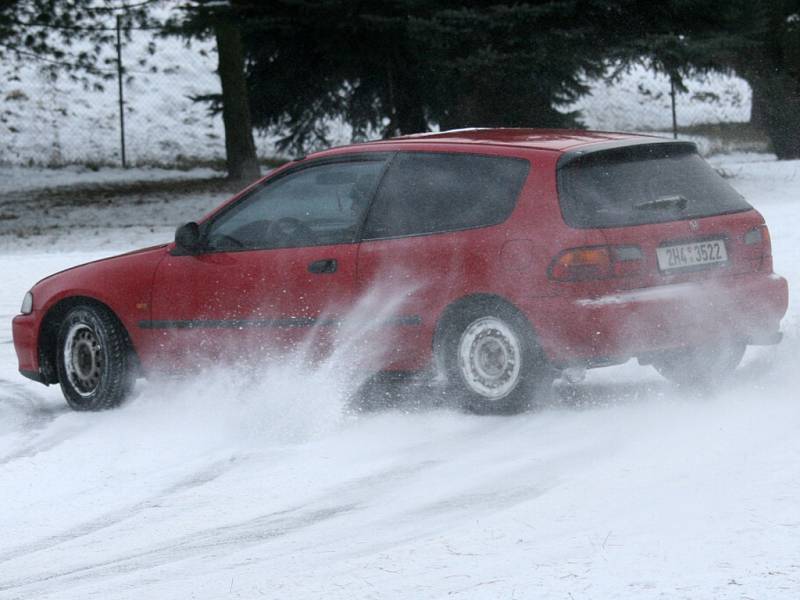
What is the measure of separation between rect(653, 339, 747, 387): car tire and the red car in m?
0.02

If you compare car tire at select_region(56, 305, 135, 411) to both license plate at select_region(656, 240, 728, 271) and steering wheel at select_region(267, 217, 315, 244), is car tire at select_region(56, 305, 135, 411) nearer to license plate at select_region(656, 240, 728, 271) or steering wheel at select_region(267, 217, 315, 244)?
steering wheel at select_region(267, 217, 315, 244)

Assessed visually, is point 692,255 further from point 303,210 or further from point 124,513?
point 124,513

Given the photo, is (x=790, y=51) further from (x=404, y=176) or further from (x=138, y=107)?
(x=404, y=176)

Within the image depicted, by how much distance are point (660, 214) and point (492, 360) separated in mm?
1114

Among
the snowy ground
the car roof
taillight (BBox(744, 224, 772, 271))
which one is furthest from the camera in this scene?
taillight (BBox(744, 224, 772, 271))

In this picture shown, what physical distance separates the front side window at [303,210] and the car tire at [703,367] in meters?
1.82

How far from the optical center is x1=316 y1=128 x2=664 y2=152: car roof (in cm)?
769

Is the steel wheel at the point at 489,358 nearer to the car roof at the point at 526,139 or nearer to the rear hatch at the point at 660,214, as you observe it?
the rear hatch at the point at 660,214

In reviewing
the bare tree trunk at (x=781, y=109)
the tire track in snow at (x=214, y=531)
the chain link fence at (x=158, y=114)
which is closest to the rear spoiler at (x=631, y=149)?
the tire track in snow at (x=214, y=531)

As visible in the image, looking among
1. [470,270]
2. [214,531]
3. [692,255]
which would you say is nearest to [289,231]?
[470,270]

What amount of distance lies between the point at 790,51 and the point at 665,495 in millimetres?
22410

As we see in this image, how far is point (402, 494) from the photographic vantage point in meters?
5.98

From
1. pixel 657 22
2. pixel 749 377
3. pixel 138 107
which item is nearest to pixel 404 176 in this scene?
pixel 749 377

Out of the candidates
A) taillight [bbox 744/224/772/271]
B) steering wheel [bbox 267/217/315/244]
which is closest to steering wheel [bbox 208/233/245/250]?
steering wheel [bbox 267/217/315/244]
